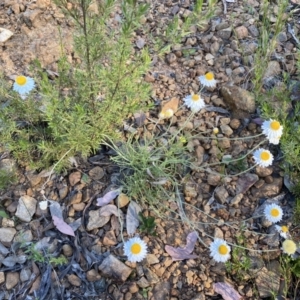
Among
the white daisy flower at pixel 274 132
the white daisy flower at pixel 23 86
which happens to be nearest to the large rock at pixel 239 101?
the white daisy flower at pixel 274 132

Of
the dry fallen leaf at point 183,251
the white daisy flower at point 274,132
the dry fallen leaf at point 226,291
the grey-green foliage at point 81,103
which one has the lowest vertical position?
the dry fallen leaf at point 226,291

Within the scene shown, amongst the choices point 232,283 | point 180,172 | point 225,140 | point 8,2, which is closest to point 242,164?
point 225,140

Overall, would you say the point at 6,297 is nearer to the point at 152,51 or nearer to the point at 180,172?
the point at 180,172

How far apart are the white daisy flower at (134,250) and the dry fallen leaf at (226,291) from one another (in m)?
0.35

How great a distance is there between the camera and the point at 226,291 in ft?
6.23

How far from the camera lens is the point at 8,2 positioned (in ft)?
9.04

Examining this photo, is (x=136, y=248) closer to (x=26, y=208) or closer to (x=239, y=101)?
(x=26, y=208)

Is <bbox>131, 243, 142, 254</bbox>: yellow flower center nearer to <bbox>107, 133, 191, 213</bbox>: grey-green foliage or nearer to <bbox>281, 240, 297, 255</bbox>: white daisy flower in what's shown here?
<bbox>107, 133, 191, 213</bbox>: grey-green foliage

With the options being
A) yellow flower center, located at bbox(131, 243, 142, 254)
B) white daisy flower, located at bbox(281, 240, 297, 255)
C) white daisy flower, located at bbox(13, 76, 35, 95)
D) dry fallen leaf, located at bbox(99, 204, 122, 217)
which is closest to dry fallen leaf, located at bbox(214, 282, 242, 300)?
white daisy flower, located at bbox(281, 240, 297, 255)

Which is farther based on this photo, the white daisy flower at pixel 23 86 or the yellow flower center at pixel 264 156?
the yellow flower center at pixel 264 156

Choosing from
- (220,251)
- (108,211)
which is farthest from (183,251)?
(108,211)

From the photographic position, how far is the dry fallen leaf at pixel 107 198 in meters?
2.05

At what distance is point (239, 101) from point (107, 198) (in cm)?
88

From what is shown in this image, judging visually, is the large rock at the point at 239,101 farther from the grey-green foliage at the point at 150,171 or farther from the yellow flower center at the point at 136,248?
the yellow flower center at the point at 136,248
